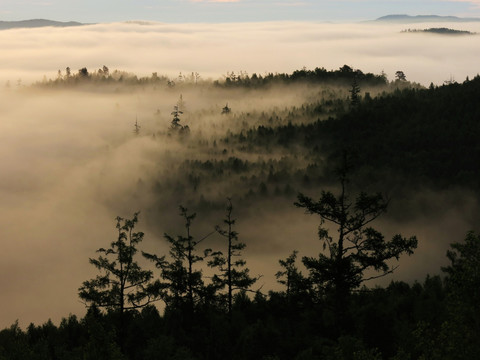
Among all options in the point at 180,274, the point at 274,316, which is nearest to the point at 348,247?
the point at 180,274

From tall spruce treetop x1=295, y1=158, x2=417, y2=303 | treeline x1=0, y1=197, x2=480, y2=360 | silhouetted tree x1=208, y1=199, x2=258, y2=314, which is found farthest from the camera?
silhouetted tree x1=208, y1=199, x2=258, y2=314

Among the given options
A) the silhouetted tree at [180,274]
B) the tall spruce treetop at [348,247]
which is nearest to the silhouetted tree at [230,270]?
the silhouetted tree at [180,274]

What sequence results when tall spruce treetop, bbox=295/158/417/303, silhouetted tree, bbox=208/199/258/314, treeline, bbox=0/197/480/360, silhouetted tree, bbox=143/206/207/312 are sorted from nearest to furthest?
1. treeline, bbox=0/197/480/360
2. tall spruce treetop, bbox=295/158/417/303
3. silhouetted tree, bbox=143/206/207/312
4. silhouetted tree, bbox=208/199/258/314

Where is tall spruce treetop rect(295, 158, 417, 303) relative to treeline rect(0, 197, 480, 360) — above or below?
above

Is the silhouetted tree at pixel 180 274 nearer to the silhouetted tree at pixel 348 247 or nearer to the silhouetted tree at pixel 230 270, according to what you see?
the silhouetted tree at pixel 230 270

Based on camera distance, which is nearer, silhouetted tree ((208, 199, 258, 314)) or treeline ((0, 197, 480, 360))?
treeline ((0, 197, 480, 360))

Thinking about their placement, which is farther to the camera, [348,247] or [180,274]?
[180,274]

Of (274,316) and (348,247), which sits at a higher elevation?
(348,247)

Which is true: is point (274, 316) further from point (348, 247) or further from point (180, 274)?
point (348, 247)

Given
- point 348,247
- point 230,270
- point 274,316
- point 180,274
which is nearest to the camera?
point 348,247

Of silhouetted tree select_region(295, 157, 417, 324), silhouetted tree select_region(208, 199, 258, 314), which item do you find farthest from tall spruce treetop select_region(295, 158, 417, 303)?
silhouetted tree select_region(208, 199, 258, 314)

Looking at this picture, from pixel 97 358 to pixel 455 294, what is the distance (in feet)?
45.1

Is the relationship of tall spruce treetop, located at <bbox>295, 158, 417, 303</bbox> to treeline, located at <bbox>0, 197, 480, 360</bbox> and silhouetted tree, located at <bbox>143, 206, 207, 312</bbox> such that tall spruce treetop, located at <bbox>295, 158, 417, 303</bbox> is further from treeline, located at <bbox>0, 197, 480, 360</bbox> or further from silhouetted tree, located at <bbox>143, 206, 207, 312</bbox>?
silhouetted tree, located at <bbox>143, 206, 207, 312</bbox>

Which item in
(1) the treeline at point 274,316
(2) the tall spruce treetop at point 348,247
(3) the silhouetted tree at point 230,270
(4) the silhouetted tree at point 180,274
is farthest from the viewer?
(3) the silhouetted tree at point 230,270
